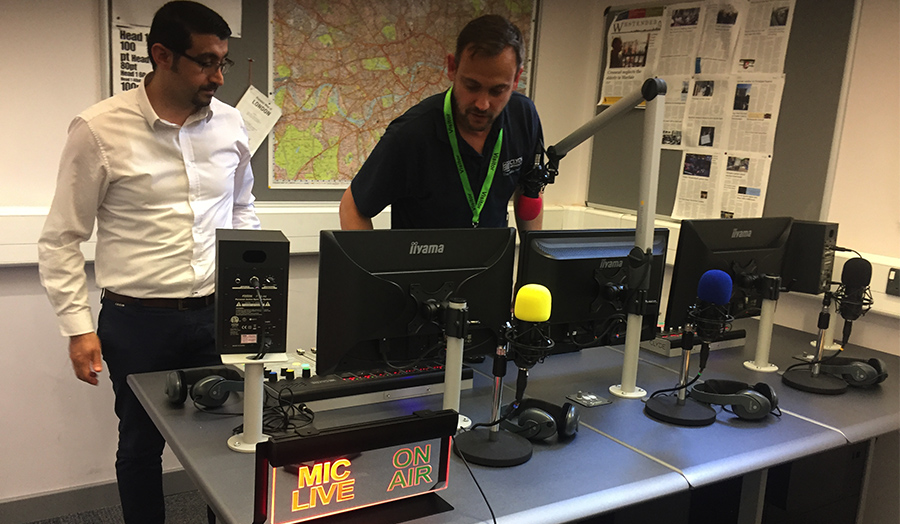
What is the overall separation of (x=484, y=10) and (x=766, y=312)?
2002 millimetres

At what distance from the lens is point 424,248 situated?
162 centimetres

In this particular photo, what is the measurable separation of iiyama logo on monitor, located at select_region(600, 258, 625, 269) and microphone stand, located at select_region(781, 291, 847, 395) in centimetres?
69

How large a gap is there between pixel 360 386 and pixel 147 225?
2.62 ft

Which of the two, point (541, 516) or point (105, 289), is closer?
point (541, 516)

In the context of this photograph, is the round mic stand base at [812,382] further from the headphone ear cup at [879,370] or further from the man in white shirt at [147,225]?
the man in white shirt at [147,225]

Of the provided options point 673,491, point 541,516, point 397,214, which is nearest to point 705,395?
point 673,491

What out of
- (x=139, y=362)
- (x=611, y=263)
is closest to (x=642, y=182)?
(x=611, y=263)

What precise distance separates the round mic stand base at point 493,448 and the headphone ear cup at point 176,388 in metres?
0.67

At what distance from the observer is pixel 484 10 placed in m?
3.44

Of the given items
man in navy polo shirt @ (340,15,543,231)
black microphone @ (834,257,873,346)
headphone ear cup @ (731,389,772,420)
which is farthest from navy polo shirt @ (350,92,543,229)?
black microphone @ (834,257,873,346)

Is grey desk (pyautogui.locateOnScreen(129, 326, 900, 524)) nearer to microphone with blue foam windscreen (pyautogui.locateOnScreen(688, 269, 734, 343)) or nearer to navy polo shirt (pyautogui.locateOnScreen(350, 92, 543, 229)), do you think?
microphone with blue foam windscreen (pyautogui.locateOnScreen(688, 269, 734, 343))

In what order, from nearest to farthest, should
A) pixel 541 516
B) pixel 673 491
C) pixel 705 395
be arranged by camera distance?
1. pixel 541 516
2. pixel 673 491
3. pixel 705 395

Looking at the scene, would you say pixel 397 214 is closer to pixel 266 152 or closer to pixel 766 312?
pixel 266 152

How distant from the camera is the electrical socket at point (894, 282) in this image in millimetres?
2465
